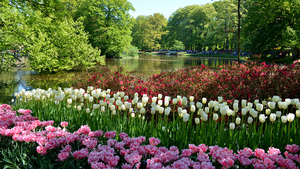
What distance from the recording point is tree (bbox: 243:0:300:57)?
931 inches

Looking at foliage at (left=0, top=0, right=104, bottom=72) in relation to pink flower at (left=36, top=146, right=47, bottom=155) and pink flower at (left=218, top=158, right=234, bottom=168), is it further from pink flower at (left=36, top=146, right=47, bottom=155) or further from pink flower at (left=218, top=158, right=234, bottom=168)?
pink flower at (left=218, top=158, right=234, bottom=168)

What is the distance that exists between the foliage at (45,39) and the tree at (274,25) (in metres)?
18.6

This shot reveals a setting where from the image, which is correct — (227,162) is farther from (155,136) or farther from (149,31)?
(149,31)

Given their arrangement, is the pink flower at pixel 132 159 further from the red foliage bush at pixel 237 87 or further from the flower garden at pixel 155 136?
the red foliage bush at pixel 237 87

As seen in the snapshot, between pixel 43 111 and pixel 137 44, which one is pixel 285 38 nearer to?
pixel 43 111

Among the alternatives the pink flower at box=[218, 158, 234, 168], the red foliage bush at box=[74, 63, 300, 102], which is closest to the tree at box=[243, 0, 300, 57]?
the red foliage bush at box=[74, 63, 300, 102]

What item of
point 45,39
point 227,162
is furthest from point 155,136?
point 45,39

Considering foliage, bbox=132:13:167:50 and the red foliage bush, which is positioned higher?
foliage, bbox=132:13:167:50

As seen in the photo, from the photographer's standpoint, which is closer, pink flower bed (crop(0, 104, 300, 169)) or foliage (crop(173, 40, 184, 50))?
pink flower bed (crop(0, 104, 300, 169))

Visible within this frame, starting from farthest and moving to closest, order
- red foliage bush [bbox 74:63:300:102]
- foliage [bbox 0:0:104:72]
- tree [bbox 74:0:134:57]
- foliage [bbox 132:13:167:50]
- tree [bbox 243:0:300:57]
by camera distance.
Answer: foliage [bbox 132:13:167:50]
tree [bbox 74:0:134:57]
tree [bbox 243:0:300:57]
foliage [bbox 0:0:104:72]
red foliage bush [bbox 74:63:300:102]

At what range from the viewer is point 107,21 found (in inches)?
1522

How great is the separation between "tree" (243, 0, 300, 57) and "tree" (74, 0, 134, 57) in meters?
19.7

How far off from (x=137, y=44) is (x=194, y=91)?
71346 millimetres

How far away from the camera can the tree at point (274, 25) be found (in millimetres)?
23641
